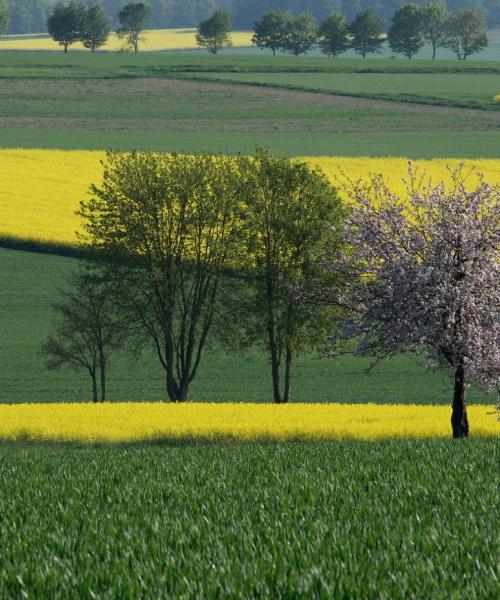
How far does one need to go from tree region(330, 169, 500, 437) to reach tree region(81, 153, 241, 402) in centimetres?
Result: 1801

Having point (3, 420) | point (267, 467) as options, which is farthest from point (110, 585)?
point (3, 420)

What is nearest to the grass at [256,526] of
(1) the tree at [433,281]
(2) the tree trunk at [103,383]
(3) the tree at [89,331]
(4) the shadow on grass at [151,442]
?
(1) the tree at [433,281]

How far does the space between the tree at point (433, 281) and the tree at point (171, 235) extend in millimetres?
18009

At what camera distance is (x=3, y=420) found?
33969mm

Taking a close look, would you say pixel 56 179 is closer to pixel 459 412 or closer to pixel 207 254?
pixel 207 254

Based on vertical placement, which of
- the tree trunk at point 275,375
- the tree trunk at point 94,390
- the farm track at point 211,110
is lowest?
the tree trunk at point 94,390

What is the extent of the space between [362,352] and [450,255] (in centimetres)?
320

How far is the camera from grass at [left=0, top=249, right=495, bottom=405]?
46906 mm

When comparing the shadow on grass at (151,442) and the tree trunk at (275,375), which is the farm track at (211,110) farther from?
the shadow on grass at (151,442)

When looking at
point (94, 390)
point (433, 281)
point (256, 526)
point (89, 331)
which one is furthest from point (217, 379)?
point (256, 526)

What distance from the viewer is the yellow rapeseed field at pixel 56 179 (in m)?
65.9

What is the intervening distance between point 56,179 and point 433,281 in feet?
176

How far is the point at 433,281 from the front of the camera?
28984 millimetres

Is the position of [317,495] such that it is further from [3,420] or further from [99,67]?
[99,67]
